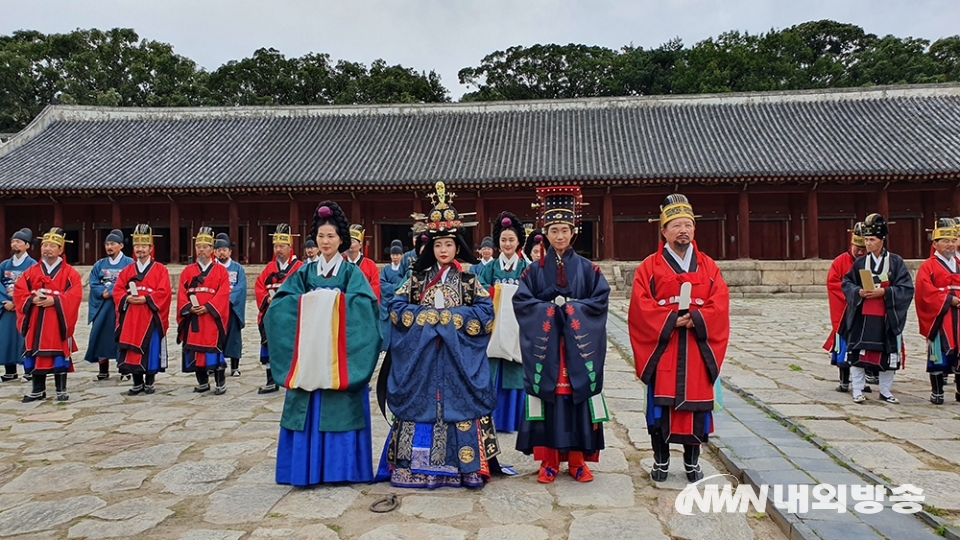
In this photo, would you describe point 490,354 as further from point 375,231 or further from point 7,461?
point 375,231

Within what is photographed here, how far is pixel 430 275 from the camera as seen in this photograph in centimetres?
405

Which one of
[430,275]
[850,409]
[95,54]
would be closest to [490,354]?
[430,275]

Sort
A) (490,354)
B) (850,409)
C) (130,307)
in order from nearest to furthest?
(490,354), (850,409), (130,307)

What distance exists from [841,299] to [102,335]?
8.53 meters

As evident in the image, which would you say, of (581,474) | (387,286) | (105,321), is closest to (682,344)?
(581,474)

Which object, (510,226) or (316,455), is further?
(510,226)

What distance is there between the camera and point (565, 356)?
391 cm

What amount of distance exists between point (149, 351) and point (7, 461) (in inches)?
89.7

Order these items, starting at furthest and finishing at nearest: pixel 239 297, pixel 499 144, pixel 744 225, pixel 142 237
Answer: pixel 499 144 → pixel 744 225 → pixel 239 297 → pixel 142 237

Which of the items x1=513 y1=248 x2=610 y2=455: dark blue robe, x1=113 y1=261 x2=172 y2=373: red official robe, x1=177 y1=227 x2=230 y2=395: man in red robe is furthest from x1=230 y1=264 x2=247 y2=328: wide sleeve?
x1=513 y1=248 x2=610 y2=455: dark blue robe

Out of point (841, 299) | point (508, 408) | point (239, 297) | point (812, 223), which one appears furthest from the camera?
point (812, 223)

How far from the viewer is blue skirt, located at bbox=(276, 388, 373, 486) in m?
3.86

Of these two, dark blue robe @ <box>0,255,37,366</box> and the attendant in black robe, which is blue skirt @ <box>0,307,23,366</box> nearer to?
dark blue robe @ <box>0,255,37,366</box>

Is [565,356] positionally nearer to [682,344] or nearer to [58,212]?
[682,344]
